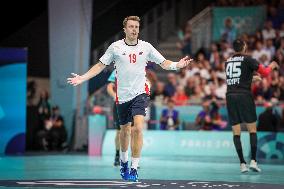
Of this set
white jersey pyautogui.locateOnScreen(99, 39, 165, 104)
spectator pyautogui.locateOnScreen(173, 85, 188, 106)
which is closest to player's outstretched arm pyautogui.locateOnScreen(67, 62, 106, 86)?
white jersey pyautogui.locateOnScreen(99, 39, 165, 104)

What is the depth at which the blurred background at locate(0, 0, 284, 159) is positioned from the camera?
63.7ft

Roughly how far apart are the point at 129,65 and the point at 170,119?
383 inches

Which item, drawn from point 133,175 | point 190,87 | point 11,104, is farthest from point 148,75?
point 133,175

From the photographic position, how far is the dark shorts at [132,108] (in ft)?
34.2

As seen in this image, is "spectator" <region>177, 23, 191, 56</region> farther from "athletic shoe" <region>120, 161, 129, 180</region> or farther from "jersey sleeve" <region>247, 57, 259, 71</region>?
"athletic shoe" <region>120, 161, 129, 180</region>

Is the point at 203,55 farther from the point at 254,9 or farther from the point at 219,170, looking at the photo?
the point at 219,170

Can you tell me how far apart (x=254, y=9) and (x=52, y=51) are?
23.9 ft

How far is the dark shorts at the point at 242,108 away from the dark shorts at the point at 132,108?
9.57 ft

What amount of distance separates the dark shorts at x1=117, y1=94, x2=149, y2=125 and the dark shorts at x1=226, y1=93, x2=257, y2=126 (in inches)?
115

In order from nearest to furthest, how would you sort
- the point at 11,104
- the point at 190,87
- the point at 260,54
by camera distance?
1. the point at 11,104
2. the point at 190,87
3. the point at 260,54

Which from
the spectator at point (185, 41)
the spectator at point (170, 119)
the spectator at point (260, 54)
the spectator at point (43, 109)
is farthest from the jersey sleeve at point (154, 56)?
the spectator at point (185, 41)

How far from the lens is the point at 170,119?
2008cm

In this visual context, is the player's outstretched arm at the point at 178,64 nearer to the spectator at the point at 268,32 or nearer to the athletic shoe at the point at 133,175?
the athletic shoe at the point at 133,175

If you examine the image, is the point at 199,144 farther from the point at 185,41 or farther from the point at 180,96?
the point at 185,41
